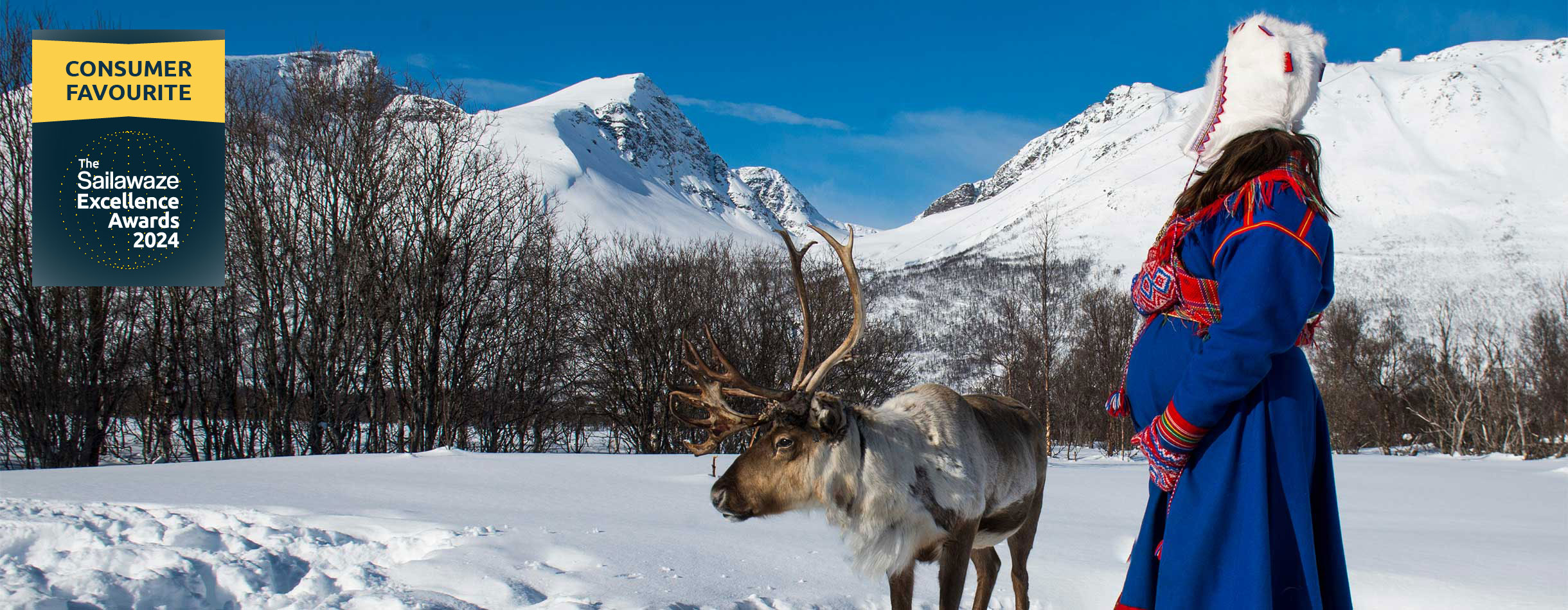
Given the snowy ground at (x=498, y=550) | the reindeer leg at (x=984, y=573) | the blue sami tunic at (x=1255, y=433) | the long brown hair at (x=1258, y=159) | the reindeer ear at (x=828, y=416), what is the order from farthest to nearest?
the reindeer leg at (x=984, y=573) < the snowy ground at (x=498, y=550) < the reindeer ear at (x=828, y=416) < the long brown hair at (x=1258, y=159) < the blue sami tunic at (x=1255, y=433)

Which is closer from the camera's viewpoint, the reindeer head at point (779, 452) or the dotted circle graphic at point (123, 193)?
the reindeer head at point (779, 452)

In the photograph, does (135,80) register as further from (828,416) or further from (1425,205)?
(1425,205)

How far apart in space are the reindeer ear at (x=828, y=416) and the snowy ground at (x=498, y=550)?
1245mm

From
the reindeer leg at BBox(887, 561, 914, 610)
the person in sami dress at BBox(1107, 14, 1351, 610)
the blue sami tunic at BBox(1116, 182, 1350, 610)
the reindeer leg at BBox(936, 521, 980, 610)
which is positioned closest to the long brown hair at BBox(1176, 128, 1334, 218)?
the person in sami dress at BBox(1107, 14, 1351, 610)

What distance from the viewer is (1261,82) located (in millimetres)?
2246

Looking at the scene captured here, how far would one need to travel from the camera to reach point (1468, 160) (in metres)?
165

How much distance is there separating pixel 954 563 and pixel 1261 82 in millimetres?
2177

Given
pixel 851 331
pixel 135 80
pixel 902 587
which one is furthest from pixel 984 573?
pixel 135 80

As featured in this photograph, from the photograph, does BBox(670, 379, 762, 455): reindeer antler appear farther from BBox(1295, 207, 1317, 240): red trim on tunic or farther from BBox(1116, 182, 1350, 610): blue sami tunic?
BBox(1295, 207, 1317, 240): red trim on tunic

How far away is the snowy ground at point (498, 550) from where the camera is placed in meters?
4.07

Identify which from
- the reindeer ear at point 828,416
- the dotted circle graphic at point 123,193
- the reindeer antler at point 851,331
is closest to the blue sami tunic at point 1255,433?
the reindeer ear at point 828,416

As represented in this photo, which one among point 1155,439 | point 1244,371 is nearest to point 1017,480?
point 1155,439

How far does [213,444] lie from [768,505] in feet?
66.0

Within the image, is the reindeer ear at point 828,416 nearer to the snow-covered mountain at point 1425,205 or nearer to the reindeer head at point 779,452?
the reindeer head at point 779,452
